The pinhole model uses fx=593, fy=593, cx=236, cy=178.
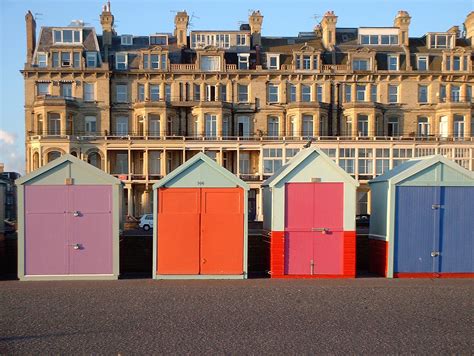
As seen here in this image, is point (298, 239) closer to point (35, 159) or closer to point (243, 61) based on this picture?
point (35, 159)

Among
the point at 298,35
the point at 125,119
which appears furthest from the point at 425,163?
the point at 298,35

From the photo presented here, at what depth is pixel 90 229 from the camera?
16.2 metres

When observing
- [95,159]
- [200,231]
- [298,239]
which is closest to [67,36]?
[95,159]

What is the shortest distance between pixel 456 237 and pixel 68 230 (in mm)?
10788

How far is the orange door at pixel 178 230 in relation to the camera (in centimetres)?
1641

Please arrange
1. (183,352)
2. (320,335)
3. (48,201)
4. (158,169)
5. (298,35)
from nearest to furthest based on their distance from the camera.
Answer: (183,352) < (320,335) < (48,201) < (158,169) < (298,35)

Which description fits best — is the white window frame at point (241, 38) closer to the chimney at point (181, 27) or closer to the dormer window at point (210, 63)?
the dormer window at point (210, 63)

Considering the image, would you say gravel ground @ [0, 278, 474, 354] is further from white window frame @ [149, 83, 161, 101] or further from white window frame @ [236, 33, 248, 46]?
white window frame @ [236, 33, 248, 46]

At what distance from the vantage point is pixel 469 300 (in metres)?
13.5

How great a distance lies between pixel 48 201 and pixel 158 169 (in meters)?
35.8

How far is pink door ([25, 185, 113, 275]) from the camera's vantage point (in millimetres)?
16109

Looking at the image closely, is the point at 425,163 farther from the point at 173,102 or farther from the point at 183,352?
the point at 173,102

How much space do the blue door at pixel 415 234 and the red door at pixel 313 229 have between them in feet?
5.32

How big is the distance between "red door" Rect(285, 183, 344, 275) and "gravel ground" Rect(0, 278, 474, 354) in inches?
26.3
